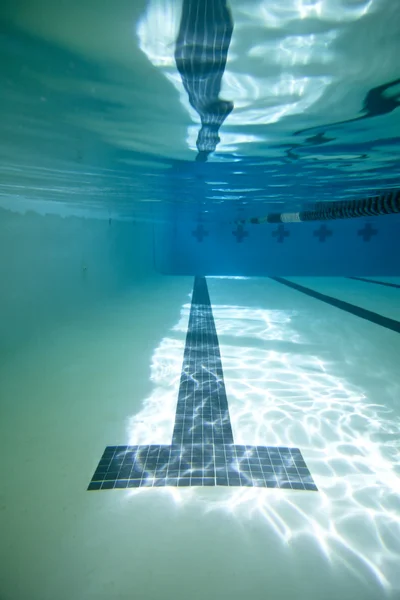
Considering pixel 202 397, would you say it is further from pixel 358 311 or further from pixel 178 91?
pixel 358 311

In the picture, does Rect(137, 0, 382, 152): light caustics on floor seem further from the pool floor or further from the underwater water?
the pool floor

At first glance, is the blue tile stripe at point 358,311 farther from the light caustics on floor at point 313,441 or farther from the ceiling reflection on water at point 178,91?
the ceiling reflection on water at point 178,91

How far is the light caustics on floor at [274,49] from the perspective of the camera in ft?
6.77

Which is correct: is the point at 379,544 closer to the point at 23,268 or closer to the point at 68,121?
the point at 68,121

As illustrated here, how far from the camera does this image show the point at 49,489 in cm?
255

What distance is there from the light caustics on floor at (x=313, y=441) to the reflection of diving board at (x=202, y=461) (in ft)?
0.31

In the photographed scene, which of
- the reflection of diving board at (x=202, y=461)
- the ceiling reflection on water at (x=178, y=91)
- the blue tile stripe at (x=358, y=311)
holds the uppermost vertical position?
the ceiling reflection on water at (x=178, y=91)

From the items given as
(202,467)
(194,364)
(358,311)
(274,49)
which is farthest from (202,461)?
(358,311)

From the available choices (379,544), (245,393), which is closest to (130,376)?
(245,393)

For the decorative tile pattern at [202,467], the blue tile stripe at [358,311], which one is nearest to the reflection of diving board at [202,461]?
the decorative tile pattern at [202,467]

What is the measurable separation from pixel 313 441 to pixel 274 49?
12.0ft

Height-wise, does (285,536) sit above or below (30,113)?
below

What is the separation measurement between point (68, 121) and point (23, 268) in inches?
170

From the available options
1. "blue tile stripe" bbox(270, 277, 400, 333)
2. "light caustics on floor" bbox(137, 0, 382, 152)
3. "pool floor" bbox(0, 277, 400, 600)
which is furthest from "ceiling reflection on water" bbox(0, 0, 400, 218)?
"blue tile stripe" bbox(270, 277, 400, 333)
